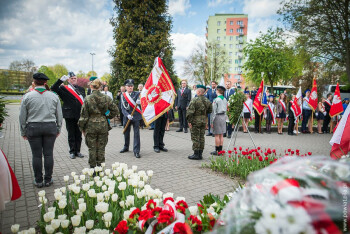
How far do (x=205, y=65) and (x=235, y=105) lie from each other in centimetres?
4294

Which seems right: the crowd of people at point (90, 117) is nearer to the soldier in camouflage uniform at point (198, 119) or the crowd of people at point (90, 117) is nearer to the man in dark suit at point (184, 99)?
the soldier in camouflage uniform at point (198, 119)

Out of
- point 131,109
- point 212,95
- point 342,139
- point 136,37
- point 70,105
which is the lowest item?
point 342,139

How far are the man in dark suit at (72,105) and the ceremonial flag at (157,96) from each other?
6.14 ft

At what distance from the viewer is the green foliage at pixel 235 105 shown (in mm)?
8672

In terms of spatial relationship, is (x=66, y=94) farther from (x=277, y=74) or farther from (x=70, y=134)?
(x=277, y=74)

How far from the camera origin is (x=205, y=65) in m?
50.1

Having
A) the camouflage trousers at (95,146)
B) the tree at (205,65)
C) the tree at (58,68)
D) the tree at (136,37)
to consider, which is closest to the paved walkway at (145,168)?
the camouflage trousers at (95,146)

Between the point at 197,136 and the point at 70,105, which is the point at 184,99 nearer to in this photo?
the point at 197,136

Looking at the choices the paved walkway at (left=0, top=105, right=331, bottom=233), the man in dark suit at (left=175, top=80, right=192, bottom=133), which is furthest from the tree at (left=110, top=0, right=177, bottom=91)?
the paved walkway at (left=0, top=105, right=331, bottom=233)

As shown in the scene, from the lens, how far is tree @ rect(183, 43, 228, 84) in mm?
49688

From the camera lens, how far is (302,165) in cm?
106

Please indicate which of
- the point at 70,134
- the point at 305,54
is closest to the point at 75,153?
the point at 70,134

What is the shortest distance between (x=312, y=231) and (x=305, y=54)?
24.3 meters

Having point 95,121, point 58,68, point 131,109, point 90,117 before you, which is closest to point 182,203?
point 95,121
